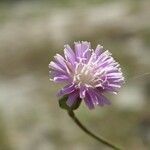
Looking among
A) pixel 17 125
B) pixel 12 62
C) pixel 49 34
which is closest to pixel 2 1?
pixel 49 34

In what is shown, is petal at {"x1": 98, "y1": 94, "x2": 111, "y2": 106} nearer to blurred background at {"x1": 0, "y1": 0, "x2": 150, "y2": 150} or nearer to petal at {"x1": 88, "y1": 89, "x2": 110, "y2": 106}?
petal at {"x1": 88, "y1": 89, "x2": 110, "y2": 106}

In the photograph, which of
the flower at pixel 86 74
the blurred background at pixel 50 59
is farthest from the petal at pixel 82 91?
the blurred background at pixel 50 59

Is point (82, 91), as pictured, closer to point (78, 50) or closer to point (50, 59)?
point (78, 50)

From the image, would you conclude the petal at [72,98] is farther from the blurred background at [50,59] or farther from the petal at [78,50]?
the blurred background at [50,59]

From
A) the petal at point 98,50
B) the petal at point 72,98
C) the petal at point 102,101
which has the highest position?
the petal at point 98,50

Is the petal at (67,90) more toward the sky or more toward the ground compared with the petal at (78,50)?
more toward the ground

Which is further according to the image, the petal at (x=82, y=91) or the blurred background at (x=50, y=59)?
the blurred background at (x=50, y=59)

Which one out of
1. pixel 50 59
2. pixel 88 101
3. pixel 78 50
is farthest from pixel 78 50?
pixel 50 59
